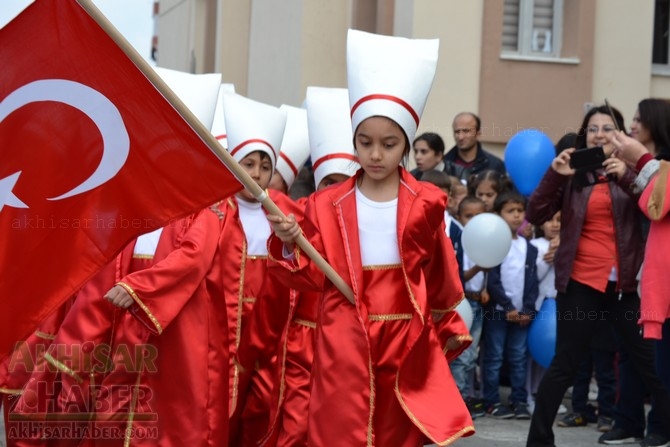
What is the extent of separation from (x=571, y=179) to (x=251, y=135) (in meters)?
1.84

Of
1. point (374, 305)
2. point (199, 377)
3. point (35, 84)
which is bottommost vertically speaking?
point (199, 377)

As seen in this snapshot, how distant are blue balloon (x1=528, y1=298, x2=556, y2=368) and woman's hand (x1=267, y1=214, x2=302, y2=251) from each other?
4029 millimetres

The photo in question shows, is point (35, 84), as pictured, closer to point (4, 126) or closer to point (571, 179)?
point (4, 126)

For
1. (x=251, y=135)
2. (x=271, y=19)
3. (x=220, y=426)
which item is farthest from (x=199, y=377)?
(x=271, y=19)

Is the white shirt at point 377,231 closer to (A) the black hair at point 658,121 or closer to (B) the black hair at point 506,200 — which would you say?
(A) the black hair at point 658,121

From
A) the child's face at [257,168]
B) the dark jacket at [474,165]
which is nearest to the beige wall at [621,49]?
the dark jacket at [474,165]

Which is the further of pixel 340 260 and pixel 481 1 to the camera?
pixel 481 1

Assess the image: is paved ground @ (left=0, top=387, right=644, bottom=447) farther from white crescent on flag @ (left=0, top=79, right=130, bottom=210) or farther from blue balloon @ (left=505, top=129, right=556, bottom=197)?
white crescent on flag @ (left=0, top=79, right=130, bottom=210)

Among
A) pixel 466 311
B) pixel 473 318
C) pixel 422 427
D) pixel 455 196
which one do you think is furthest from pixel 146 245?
pixel 455 196

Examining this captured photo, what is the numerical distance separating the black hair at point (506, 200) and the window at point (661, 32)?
7.03 meters

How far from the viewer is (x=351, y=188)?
5863 millimetres

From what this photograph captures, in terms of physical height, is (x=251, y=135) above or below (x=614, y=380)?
above

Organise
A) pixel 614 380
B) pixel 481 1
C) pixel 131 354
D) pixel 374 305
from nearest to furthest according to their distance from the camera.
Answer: pixel 374 305 → pixel 131 354 → pixel 614 380 → pixel 481 1

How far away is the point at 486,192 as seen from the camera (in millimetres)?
9773
